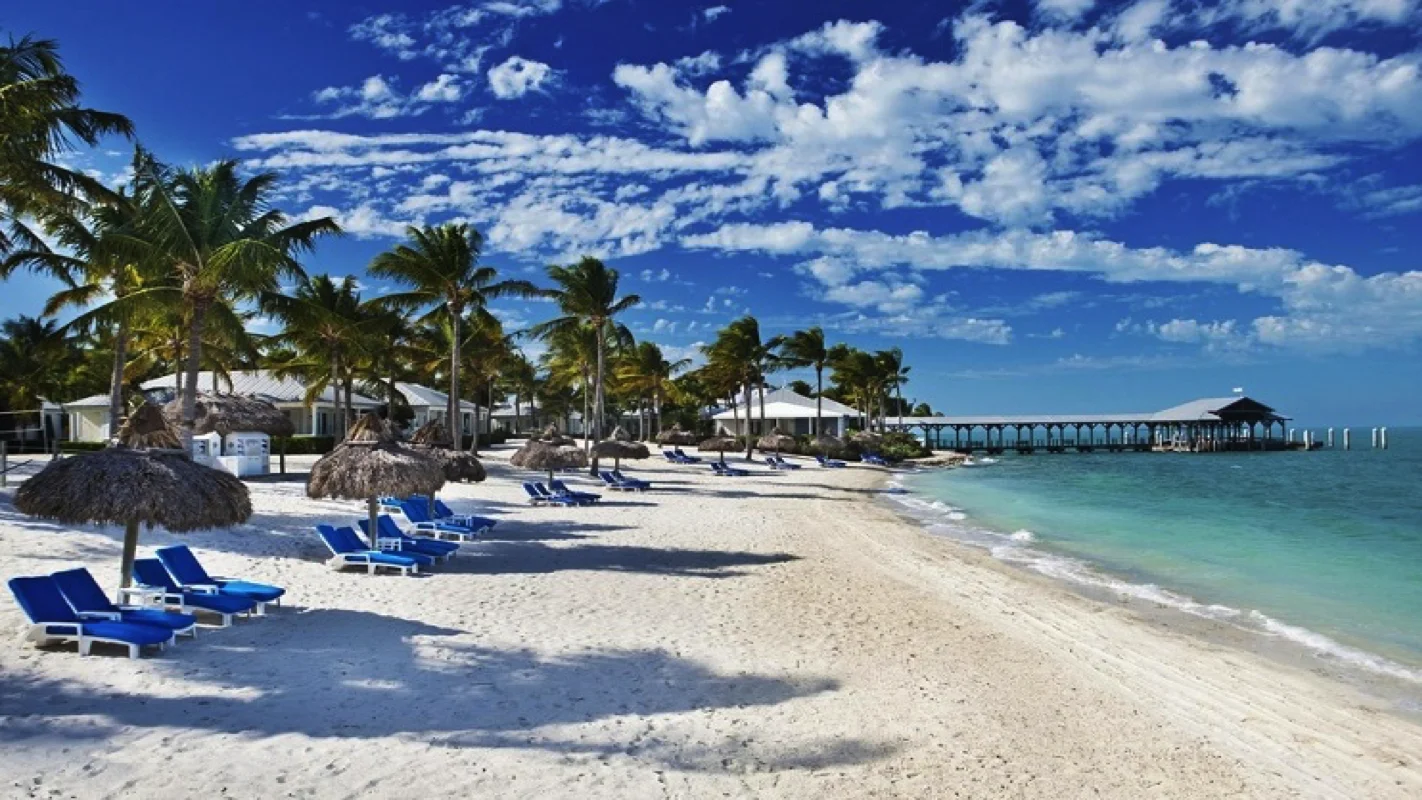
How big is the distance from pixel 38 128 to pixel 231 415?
35.1 ft

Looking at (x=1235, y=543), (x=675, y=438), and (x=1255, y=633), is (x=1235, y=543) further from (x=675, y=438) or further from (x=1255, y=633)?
(x=675, y=438)

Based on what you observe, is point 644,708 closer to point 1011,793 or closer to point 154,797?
point 1011,793

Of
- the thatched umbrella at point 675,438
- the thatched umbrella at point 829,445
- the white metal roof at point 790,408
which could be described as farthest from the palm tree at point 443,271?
the white metal roof at point 790,408

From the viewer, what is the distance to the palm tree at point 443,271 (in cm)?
2511

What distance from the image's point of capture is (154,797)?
4594 mm

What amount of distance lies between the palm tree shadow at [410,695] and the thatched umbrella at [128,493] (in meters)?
1.20

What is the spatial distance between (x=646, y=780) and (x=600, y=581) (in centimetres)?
637

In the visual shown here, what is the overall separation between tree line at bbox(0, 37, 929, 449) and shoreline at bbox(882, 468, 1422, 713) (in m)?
13.7

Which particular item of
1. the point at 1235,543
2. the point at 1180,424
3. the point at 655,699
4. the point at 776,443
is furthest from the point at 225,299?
the point at 1180,424

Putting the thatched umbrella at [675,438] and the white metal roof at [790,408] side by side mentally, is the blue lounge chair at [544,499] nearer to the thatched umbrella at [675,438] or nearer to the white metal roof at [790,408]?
the thatched umbrella at [675,438]

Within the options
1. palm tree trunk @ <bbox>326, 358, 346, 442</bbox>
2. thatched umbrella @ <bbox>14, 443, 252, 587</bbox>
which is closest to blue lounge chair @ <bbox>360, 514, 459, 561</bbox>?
thatched umbrella @ <bbox>14, 443, 252, 587</bbox>

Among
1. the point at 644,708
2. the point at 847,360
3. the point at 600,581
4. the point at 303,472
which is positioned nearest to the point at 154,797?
the point at 644,708

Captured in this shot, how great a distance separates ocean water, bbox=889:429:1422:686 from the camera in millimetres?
11781

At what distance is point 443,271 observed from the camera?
83.3 ft
